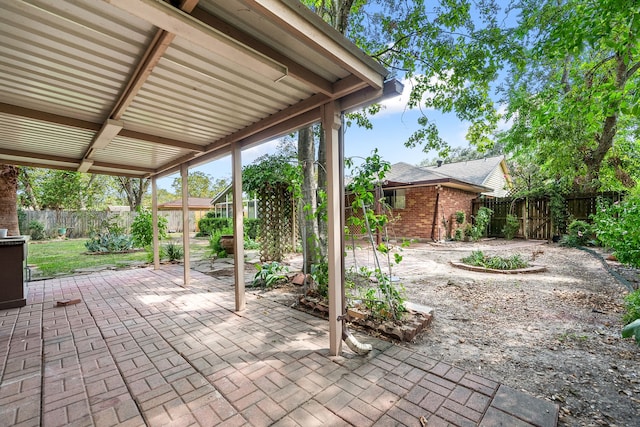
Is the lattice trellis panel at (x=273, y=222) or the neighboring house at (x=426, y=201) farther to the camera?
the neighboring house at (x=426, y=201)

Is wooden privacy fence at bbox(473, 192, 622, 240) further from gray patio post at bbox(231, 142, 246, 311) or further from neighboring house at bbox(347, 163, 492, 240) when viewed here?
gray patio post at bbox(231, 142, 246, 311)

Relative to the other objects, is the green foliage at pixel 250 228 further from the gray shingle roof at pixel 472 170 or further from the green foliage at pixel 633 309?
the gray shingle roof at pixel 472 170

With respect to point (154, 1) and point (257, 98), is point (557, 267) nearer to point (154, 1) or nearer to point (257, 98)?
point (257, 98)

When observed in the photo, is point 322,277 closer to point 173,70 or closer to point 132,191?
point 173,70

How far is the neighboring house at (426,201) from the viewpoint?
1106 cm

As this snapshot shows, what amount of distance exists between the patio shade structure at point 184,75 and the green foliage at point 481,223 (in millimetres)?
10303

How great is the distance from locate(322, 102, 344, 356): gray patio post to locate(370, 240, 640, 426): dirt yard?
2.65 ft

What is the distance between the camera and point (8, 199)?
616cm

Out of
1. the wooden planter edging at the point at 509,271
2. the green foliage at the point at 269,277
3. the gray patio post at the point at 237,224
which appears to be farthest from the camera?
the wooden planter edging at the point at 509,271

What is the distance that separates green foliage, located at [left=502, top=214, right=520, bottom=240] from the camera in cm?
1095

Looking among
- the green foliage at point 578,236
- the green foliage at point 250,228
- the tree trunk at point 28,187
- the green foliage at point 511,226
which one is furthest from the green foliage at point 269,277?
the tree trunk at point 28,187

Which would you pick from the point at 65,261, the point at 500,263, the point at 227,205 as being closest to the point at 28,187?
the point at 227,205

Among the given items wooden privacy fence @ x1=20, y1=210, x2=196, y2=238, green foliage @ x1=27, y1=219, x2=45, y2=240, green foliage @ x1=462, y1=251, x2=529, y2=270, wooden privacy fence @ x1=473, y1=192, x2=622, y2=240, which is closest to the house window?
wooden privacy fence @ x1=473, y1=192, x2=622, y2=240

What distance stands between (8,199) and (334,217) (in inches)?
321
